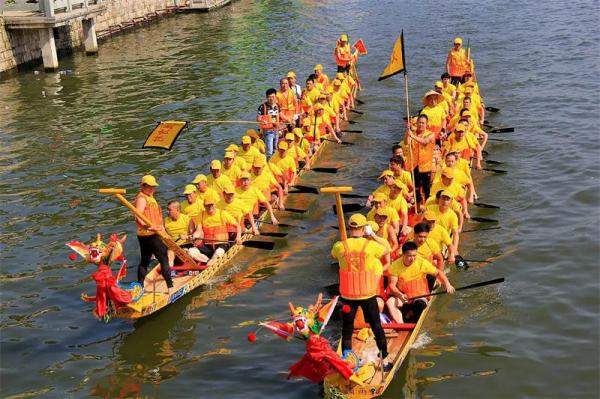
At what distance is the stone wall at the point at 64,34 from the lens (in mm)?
34812

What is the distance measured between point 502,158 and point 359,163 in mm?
4338

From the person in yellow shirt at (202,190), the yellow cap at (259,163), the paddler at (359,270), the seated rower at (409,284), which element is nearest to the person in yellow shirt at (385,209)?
the seated rower at (409,284)

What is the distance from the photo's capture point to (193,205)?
16.7 metres

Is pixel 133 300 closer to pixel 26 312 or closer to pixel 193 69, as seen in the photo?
pixel 26 312

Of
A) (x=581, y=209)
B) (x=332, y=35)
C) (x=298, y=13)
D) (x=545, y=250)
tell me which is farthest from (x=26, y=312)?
(x=298, y=13)

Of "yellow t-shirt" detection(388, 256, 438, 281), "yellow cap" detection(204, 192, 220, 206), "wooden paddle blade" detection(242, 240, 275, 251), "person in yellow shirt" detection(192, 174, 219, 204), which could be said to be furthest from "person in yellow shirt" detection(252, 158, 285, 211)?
"yellow t-shirt" detection(388, 256, 438, 281)

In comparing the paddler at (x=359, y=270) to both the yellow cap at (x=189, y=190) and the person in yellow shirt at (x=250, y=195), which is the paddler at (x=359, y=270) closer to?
the yellow cap at (x=189, y=190)

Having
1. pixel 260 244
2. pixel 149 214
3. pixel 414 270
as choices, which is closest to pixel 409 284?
pixel 414 270

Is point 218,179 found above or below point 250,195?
above

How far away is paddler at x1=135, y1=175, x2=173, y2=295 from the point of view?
14.2 metres

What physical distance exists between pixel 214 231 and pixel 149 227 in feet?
8.43

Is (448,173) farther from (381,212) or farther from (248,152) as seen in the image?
(248,152)

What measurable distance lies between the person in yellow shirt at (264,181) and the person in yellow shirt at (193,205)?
2.00 metres

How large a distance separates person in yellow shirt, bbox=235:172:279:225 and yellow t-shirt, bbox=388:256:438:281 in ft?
16.8
